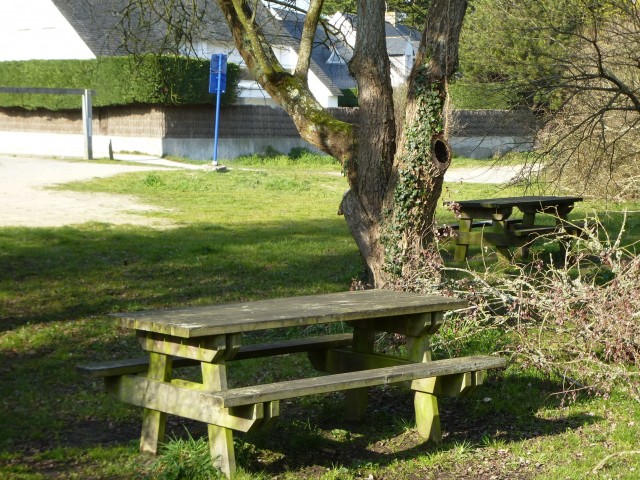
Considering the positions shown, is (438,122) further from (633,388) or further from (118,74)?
(118,74)

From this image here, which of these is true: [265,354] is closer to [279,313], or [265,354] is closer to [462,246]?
[279,313]

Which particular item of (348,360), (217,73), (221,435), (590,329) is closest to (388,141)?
(590,329)

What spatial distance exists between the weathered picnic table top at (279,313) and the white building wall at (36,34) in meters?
33.5

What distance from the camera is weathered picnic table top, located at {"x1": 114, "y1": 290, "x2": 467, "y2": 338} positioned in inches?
184

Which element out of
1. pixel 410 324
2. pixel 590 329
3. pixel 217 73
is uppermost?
pixel 217 73

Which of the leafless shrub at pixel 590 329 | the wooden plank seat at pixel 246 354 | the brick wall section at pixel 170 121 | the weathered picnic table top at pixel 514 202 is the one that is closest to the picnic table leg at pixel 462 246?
the weathered picnic table top at pixel 514 202

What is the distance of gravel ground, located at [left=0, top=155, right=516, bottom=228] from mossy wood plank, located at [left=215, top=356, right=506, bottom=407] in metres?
5.46

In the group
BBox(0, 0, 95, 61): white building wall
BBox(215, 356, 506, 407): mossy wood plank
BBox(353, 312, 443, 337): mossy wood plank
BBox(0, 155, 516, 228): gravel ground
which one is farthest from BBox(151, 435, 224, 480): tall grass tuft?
BBox(0, 0, 95, 61): white building wall

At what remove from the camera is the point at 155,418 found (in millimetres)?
5203

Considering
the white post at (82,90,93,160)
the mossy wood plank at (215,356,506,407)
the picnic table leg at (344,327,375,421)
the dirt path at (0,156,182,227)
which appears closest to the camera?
the mossy wood plank at (215,356,506,407)

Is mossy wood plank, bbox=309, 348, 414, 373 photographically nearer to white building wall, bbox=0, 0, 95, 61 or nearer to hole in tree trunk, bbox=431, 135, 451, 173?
hole in tree trunk, bbox=431, 135, 451, 173

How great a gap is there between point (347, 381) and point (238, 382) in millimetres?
2136

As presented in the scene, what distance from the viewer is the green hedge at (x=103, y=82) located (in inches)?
1228

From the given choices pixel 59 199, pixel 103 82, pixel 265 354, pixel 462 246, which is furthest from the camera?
pixel 103 82
